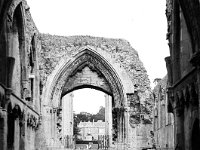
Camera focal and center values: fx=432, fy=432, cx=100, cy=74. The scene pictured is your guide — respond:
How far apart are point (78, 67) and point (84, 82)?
28.3 inches

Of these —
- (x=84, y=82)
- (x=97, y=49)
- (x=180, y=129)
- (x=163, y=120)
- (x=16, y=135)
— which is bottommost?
(x=16, y=135)

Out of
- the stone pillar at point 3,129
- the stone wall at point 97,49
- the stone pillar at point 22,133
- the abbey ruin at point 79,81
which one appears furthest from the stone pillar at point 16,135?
the stone wall at point 97,49

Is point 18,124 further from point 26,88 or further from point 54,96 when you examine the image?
point 54,96

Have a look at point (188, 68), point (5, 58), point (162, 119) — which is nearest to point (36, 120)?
point (5, 58)

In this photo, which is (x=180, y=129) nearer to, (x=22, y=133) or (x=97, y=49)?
(x=22, y=133)

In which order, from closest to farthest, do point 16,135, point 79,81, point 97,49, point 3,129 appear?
point 3,129, point 16,135, point 97,49, point 79,81

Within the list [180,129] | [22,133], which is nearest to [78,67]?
[22,133]

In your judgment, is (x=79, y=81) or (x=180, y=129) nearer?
(x=180, y=129)

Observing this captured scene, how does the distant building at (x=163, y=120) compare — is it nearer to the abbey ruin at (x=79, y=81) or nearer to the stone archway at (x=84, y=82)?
the abbey ruin at (x=79, y=81)

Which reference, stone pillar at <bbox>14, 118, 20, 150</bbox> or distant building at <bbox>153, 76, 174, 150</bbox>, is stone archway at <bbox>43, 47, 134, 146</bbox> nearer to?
stone pillar at <bbox>14, 118, 20, 150</bbox>

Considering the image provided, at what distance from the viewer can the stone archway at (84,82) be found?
18281mm

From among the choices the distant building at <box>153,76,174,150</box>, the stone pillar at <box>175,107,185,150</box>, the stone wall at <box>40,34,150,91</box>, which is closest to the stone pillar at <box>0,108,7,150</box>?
the stone pillar at <box>175,107,185,150</box>

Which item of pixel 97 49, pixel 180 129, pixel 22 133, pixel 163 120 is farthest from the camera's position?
pixel 163 120

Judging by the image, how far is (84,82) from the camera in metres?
19.2
